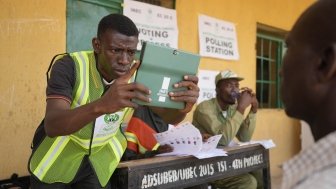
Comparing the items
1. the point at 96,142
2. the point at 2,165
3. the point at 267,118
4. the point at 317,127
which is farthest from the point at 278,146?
the point at 317,127

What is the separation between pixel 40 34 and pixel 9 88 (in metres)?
0.52

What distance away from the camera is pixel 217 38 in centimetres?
537

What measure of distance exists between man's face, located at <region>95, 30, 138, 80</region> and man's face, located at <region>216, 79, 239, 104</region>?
2.02 meters

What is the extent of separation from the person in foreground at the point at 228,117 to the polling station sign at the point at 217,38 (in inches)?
Result: 45.0

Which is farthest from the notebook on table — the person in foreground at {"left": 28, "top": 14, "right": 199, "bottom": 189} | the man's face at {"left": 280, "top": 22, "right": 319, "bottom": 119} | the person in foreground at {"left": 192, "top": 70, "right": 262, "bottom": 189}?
the person in foreground at {"left": 192, "top": 70, "right": 262, "bottom": 189}

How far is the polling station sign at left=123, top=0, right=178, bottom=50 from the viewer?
165 inches

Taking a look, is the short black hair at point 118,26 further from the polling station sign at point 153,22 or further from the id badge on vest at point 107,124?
the polling station sign at point 153,22

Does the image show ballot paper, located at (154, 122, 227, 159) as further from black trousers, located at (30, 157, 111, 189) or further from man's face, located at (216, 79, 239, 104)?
man's face, located at (216, 79, 239, 104)

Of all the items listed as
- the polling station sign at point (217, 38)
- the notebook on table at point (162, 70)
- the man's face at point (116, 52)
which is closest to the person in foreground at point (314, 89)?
the notebook on table at point (162, 70)

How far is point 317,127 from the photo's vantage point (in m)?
0.99

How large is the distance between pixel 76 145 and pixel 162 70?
0.60 metres

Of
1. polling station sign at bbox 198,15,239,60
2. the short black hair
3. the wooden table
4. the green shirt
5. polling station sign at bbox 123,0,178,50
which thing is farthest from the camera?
polling station sign at bbox 198,15,239,60

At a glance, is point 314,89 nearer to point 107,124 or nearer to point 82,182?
point 107,124

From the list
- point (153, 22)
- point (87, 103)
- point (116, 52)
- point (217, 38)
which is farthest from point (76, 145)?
point (217, 38)
